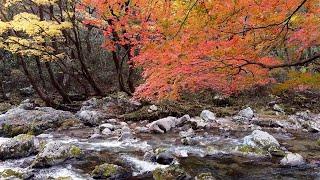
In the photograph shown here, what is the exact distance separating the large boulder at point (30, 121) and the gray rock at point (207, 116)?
4.52 meters

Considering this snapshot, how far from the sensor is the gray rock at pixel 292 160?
25.6 ft

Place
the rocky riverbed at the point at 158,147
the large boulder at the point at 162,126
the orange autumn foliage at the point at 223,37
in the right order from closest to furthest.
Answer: the orange autumn foliage at the point at 223,37 → the rocky riverbed at the point at 158,147 → the large boulder at the point at 162,126

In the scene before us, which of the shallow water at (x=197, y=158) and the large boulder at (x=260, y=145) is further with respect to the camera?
the large boulder at (x=260, y=145)

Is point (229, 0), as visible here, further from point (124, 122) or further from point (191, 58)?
point (124, 122)

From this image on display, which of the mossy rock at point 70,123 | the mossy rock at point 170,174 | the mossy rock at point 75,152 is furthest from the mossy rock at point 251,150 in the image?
the mossy rock at point 70,123

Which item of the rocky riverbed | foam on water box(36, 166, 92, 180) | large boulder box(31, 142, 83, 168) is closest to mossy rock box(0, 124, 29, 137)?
the rocky riverbed

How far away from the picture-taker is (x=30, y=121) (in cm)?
1209

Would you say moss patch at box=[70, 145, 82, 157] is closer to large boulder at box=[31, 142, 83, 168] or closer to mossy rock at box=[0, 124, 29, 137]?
large boulder at box=[31, 142, 83, 168]

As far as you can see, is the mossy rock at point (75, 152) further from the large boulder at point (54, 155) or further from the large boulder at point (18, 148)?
the large boulder at point (18, 148)

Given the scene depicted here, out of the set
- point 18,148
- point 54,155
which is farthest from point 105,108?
point 54,155

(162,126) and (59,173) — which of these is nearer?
(59,173)

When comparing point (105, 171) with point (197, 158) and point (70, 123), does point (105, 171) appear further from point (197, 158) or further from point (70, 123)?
point (70, 123)

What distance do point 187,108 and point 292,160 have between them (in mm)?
6595

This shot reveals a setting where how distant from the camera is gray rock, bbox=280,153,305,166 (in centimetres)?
780
